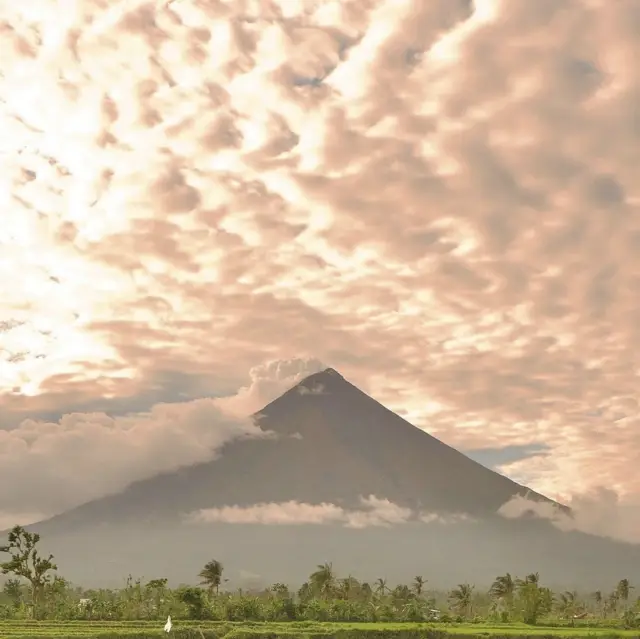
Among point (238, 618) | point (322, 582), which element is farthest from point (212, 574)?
point (238, 618)

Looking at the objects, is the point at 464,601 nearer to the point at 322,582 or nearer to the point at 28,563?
the point at 322,582

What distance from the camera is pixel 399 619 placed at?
252 feet

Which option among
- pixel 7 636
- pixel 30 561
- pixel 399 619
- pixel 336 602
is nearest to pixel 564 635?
pixel 399 619

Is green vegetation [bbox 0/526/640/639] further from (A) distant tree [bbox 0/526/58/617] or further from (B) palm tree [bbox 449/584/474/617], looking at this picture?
(B) palm tree [bbox 449/584/474/617]

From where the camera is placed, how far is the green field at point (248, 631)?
58.4 m

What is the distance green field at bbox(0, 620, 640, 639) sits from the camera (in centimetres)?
5841

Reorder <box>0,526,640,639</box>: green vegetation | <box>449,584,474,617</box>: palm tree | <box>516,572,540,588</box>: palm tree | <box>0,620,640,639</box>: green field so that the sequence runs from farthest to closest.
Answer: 1. <box>449,584,474,617</box>: palm tree
2. <box>516,572,540,588</box>: palm tree
3. <box>0,526,640,639</box>: green vegetation
4. <box>0,620,640,639</box>: green field

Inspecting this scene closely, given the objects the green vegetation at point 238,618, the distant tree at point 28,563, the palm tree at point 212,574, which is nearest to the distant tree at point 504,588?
the green vegetation at point 238,618

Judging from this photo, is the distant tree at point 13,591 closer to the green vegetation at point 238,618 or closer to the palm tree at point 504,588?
the green vegetation at point 238,618

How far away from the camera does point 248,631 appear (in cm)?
5938

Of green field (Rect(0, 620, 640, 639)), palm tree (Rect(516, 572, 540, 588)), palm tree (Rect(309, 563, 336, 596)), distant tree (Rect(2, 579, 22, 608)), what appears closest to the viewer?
green field (Rect(0, 620, 640, 639))

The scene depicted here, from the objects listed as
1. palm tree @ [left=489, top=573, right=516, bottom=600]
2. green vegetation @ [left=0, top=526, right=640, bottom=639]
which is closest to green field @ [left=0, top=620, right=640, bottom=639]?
green vegetation @ [left=0, top=526, right=640, bottom=639]

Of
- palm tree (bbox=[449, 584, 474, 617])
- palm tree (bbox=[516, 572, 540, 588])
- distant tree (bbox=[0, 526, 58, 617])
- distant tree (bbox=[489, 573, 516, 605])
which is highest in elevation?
distant tree (bbox=[0, 526, 58, 617])

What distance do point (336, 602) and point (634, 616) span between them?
1203 inches
